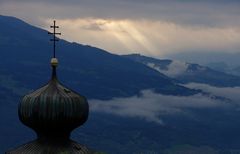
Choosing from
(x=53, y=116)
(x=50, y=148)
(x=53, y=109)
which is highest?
(x=53, y=109)

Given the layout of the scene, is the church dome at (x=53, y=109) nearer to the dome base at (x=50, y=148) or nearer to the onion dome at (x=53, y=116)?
the onion dome at (x=53, y=116)

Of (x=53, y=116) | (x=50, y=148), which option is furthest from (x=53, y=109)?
(x=50, y=148)

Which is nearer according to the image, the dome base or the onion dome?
the onion dome

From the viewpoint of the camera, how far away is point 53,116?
26.1m

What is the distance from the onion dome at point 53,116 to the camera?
26.1 m

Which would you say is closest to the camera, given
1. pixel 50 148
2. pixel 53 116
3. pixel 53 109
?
pixel 53 109

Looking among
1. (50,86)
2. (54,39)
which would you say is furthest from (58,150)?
(54,39)

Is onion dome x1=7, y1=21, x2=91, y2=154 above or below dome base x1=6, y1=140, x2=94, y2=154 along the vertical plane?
above

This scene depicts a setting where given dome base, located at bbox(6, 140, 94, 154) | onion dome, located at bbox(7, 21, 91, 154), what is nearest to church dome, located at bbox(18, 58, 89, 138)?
onion dome, located at bbox(7, 21, 91, 154)

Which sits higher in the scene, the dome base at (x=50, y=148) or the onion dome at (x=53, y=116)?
the onion dome at (x=53, y=116)

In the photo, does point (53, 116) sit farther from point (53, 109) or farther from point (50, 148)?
point (50, 148)

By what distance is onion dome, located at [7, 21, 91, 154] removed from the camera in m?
26.1

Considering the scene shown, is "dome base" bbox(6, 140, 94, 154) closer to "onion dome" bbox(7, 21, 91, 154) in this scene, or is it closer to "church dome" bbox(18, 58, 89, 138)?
"onion dome" bbox(7, 21, 91, 154)

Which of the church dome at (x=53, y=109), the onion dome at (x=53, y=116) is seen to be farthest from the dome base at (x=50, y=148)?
the church dome at (x=53, y=109)
